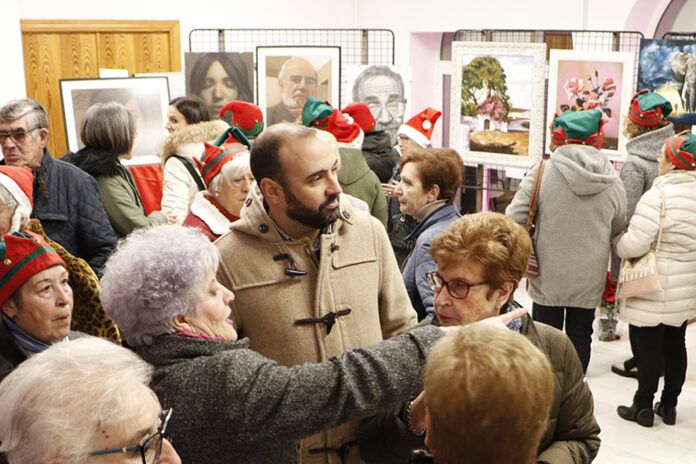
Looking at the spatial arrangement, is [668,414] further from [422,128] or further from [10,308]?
[10,308]

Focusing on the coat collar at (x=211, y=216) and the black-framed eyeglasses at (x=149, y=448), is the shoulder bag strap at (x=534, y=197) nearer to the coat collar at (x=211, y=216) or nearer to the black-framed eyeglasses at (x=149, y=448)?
the coat collar at (x=211, y=216)

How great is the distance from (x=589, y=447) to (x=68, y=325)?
61.9 inches

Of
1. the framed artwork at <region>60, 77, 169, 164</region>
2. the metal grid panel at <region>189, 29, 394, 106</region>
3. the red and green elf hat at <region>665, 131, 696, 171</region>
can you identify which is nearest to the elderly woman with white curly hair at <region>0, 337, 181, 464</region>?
the red and green elf hat at <region>665, 131, 696, 171</region>

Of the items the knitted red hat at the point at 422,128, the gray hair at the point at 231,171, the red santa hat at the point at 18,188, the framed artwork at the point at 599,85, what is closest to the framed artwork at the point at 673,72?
the framed artwork at the point at 599,85

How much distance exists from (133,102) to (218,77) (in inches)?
36.7

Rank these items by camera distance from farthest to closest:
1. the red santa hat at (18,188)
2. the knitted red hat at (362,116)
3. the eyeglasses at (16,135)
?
the knitted red hat at (362,116)
the eyeglasses at (16,135)
the red santa hat at (18,188)

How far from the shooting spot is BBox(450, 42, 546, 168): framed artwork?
6930mm

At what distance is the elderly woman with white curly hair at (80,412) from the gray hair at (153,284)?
21cm

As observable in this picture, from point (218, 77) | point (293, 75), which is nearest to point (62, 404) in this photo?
point (218, 77)

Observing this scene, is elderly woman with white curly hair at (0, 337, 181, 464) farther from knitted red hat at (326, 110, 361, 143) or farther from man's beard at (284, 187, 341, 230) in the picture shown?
knitted red hat at (326, 110, 361, 143)

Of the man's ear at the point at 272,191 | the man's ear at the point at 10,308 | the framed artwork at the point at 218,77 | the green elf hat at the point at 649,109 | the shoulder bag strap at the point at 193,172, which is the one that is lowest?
the man's ear at the point at 10,308

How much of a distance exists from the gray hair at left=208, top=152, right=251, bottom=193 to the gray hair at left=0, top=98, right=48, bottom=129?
1114 mm

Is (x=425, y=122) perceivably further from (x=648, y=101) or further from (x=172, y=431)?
(x=172, y=431)

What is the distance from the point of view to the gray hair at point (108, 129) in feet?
14.4
